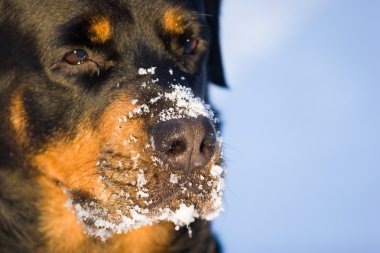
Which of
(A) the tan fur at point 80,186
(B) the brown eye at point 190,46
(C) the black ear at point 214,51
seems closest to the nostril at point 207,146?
(A) the tan fur at point 80,186

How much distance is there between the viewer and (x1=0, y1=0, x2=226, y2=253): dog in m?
2.25

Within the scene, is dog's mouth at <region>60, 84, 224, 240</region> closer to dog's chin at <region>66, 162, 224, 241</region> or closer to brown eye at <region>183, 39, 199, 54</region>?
dog's chin at <region>66, 162, 224, 241</region>

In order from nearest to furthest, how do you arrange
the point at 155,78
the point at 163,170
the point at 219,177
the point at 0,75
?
the point at 163,170 < the point at 219,177 < the point at 155,78 < the point at 0,75

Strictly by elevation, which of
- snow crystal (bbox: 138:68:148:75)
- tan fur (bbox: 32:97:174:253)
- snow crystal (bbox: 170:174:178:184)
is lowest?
tan fur (bbox: 32:97:174:253)

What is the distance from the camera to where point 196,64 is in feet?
10.1

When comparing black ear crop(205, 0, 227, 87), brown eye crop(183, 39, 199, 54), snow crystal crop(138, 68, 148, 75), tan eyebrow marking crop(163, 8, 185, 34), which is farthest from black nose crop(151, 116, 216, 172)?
black ear crop(205, 0, 227, 87)

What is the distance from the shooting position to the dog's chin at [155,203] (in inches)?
88.2

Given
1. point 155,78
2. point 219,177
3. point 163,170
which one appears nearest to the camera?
point 163,170

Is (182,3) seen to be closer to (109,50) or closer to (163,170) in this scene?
(109,50)

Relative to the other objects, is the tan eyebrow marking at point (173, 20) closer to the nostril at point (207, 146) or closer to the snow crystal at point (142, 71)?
the snow crystal at point (142, 71)

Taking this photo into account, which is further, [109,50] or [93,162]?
[109,50]

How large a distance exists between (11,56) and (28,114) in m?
0.31

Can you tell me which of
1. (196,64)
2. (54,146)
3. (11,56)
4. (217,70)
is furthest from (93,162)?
(217,70)

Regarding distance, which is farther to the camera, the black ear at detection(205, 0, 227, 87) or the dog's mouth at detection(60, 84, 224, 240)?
the black ear at detection(205, 0, 227, 87)
